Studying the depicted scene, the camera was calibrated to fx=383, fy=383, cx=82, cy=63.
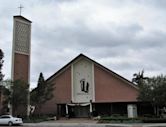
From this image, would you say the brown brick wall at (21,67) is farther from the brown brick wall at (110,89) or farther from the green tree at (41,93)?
the brown brick wall at (110,89)

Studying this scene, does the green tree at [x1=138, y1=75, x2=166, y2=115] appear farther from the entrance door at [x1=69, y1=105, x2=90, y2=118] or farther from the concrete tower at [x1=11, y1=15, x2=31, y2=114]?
the concrete tower at [x1=11, y1=15, x2=31, y2=114]

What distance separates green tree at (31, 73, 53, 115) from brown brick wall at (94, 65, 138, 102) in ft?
25.6

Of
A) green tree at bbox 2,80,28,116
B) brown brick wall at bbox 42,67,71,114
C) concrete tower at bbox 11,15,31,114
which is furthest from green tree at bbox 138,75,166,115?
concrete tower at bbox 11,15,31,114

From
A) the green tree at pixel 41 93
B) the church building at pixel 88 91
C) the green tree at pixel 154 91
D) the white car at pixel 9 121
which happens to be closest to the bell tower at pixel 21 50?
the green tree at pixel 41 93

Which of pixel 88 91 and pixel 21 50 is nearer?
pixel 21 50

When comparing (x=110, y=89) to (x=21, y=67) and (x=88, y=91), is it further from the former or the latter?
(x=21, y=67)

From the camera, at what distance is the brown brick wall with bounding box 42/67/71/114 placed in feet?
211

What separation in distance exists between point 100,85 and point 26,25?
50.3 ft

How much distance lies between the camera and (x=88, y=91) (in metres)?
63.2

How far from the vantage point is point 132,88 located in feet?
197

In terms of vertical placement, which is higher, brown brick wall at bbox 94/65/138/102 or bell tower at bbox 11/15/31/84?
bell tower at bbox 11/15/31/84

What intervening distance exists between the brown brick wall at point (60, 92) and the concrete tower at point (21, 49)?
6402mm

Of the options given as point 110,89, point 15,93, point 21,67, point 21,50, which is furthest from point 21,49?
point 110,89

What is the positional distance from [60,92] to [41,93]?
6.67 metres
